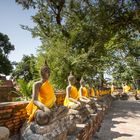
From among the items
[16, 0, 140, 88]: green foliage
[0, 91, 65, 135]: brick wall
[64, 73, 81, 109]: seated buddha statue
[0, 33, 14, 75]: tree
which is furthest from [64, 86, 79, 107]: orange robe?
[0, 33, 14, 75]: tree

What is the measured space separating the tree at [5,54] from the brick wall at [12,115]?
2851 centimetres

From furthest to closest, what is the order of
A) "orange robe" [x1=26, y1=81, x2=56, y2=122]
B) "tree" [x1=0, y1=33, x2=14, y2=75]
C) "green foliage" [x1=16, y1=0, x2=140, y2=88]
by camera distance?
"tree" [x1=0, y1=33, x2=14, y2=75] → "green foliage" [x1=16, y1=0, x2=140, y2=88] → "orange robe" [x1=26, y1=81, x2=56, y2=122]

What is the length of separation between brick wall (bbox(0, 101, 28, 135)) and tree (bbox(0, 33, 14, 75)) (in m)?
28.5

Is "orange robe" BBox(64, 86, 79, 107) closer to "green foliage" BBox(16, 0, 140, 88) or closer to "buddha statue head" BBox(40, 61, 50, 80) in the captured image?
"buddha statue head" BBox(40, 61, 50, 80)

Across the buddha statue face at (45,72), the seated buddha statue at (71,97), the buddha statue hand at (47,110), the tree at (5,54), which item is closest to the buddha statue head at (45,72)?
the buddha statue face at (45,72)

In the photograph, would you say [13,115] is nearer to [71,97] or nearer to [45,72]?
[45,72]

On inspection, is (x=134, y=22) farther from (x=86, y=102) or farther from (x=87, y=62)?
(x=86, y=102)

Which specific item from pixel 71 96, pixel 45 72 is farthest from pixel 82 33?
pixel 45 72

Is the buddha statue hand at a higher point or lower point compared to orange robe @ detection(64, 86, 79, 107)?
lower

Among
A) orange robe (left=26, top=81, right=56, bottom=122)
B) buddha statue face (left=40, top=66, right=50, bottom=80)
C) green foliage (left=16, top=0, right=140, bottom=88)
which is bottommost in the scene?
orange robe (left=26, top=81, right=56, bottom=122)

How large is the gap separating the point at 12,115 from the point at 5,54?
31005 mm

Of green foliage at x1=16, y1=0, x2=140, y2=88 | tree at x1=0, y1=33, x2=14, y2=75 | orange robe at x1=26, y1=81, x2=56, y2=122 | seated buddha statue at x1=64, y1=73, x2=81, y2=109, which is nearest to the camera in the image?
orange robe at x1=26, y1=81, x2=56, y2=122

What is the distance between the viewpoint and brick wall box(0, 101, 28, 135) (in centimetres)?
496

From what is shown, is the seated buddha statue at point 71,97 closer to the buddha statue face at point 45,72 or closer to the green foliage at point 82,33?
the buddha statue face at point 45,72
